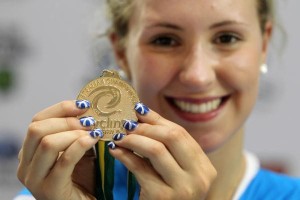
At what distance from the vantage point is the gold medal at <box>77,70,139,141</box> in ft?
3.33

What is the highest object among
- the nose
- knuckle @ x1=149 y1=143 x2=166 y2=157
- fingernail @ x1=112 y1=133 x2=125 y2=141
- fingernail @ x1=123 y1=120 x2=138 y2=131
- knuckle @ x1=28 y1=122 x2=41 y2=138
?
the nose

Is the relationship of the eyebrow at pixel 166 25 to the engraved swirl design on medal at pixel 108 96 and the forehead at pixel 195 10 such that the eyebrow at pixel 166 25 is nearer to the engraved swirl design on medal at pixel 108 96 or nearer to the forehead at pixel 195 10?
the forehead at pixel 195 10

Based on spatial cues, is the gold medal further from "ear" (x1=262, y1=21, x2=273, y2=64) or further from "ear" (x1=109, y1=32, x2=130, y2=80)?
"ear" (x1=262, y1=21, x2=273, y2=64)

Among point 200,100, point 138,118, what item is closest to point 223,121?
point 200,100

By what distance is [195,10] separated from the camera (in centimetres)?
122

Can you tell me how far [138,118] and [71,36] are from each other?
3.81 ft

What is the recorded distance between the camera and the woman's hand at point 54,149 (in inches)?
38.0

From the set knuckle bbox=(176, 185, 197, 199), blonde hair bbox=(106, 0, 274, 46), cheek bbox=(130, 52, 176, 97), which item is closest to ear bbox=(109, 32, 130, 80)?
blonde hair bbox=(106, 0, 274, 46)

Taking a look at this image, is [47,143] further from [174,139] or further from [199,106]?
[199,106]

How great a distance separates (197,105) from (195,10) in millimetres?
198

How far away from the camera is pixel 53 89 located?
2139 millimetres

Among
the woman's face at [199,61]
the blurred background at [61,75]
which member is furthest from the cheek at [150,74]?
the blurred background at [61,75]

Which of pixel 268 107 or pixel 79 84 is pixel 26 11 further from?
pixel 268 107

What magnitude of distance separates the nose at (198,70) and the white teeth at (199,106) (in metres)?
0.05
